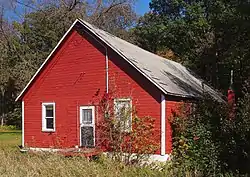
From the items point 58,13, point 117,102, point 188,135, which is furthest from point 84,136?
point 58,13

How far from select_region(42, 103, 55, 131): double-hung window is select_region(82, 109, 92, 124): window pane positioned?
2.08 meters

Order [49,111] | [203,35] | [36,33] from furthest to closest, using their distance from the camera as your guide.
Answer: [36,33]
[203,35]
[49,111]

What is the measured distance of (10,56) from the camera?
4231 cm

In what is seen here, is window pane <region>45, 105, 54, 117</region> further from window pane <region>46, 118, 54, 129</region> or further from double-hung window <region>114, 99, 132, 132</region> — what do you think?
double-hung window <region>114, 99, 132, 132</region>

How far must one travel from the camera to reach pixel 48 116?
67.5 feet

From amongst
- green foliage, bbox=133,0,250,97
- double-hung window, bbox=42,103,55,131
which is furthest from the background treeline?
double-hung window, bbox=42,103,55,131

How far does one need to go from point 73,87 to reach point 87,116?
1790 millimetres

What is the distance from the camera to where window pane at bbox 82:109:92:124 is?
18.9 m

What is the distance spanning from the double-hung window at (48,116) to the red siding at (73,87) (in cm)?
23

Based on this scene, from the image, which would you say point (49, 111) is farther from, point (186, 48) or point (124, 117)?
point (186, 48)

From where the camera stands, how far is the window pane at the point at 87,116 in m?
18.9

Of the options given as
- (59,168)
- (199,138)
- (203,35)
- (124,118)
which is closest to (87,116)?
(124,118)

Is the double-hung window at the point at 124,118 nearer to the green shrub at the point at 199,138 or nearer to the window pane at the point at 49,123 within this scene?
the green shrub at the point at 199,138

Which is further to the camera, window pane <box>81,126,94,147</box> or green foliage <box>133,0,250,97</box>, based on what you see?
green foliage <box>133,0,250,97</box>
